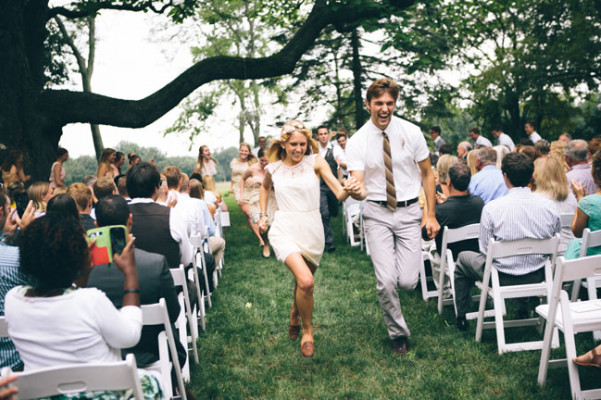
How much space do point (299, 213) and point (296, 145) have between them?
652mm

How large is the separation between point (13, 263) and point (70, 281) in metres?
1.14

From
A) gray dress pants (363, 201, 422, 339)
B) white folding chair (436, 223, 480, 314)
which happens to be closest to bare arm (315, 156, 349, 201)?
gray dress pants (363, 201, 422, 339)

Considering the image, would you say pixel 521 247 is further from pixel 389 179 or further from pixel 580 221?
pixel 389 179

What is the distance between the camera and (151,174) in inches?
173

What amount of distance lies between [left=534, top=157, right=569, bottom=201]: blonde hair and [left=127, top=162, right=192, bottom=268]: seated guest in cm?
397

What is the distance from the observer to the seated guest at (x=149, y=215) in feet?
14.4

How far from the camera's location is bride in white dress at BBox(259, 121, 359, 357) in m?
4.67

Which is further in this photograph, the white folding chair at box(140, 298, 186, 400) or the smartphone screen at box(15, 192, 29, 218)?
the smartphone screen at box(15, 192, 29, 218)

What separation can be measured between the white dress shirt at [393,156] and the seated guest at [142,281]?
204cm

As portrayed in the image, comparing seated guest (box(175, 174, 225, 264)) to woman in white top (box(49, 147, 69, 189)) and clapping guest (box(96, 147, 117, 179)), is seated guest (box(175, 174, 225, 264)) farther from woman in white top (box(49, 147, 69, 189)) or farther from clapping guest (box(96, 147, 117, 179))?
woman in white top (box(49, 147, 69, 189))

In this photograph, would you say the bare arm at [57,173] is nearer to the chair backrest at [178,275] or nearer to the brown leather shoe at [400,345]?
the chair backrest at [178,275]

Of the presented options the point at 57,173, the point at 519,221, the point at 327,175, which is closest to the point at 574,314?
the point at 519,221

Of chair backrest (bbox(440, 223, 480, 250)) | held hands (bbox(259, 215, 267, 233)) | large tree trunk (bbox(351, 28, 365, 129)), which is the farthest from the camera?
large tree trunk (bbox(351, 28, 365, 129))

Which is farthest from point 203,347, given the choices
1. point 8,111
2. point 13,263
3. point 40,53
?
point 40,53
